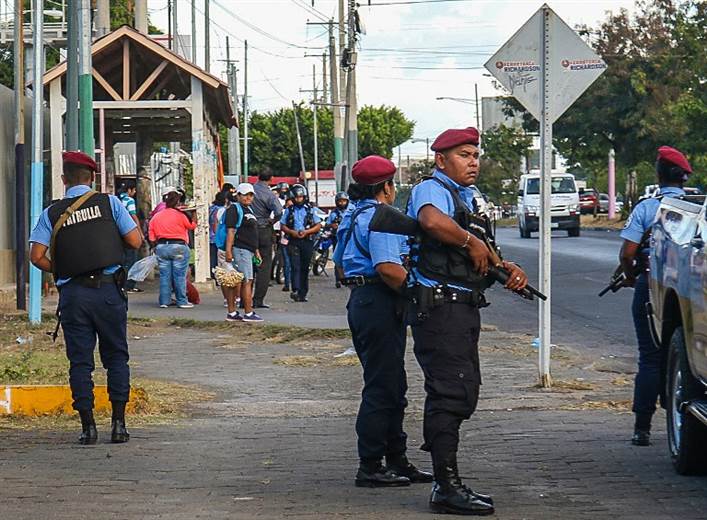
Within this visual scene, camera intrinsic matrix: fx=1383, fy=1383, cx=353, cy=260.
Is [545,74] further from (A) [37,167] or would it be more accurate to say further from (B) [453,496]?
(A) [37,167]

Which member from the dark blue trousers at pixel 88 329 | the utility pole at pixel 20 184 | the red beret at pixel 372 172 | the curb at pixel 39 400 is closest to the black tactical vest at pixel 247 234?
the utility pole at pixel 20 184

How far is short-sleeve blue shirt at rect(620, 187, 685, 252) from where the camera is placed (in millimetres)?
8914

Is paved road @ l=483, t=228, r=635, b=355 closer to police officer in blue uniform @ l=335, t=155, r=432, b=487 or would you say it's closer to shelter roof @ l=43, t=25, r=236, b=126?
shelter roof @ l=43, t=25, r=236, b=126

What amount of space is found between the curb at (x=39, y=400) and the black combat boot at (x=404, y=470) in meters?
3.36

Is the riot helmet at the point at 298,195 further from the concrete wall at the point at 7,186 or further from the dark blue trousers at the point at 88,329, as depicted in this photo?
the dark blue trousers at the point at 88,329

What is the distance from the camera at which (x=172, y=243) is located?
20438 millimetres

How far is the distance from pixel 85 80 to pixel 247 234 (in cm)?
323

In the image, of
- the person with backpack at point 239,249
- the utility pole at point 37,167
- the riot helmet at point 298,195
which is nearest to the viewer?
the utility pole at point 37,167

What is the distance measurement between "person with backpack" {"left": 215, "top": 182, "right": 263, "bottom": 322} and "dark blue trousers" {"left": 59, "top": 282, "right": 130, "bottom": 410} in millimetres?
8867

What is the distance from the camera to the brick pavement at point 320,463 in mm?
7090

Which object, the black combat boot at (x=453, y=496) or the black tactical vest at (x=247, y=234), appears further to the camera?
the black tactical vest at (x=247, y=234)

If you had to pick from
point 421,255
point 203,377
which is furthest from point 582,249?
point 421,255

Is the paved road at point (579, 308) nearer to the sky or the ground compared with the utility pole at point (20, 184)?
nearer to the ground

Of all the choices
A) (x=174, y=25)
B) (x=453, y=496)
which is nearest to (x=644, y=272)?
(x=453, y=496)
